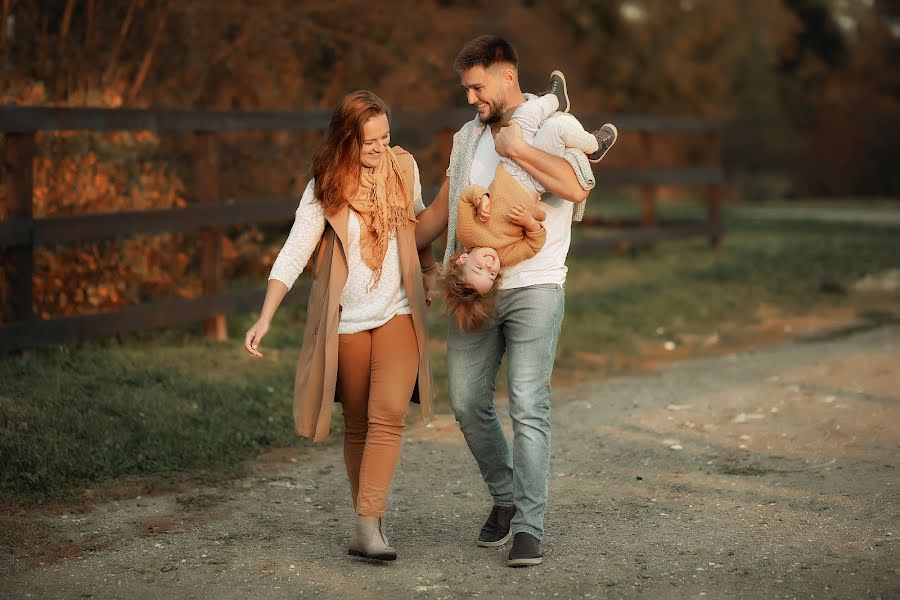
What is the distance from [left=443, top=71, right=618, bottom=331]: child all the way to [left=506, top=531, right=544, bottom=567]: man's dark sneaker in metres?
0.82

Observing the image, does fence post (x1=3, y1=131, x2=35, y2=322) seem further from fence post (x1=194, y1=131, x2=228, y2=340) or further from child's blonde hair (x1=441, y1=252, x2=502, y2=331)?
child's blonde hair (x1=441, y1=252, x2=502, y2=331)

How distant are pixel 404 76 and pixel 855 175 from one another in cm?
1774

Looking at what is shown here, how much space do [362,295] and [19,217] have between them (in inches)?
129

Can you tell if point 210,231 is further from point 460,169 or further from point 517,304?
point 517,304

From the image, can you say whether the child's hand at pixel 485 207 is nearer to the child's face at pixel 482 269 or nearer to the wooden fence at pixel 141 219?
the child's face at pixel 482 269

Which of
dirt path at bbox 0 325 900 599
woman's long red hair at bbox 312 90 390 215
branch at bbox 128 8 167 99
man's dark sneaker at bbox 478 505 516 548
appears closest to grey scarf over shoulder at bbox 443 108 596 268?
woman's long red hair at bbox 312 90 390 215

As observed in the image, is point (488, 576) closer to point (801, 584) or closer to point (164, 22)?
point (801, 584)

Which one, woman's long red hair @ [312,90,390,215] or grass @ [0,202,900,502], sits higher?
woman's long red hair @ [312,90,390,215]


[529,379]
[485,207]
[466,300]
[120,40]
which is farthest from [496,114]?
[120,40]

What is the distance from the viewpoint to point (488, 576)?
4801 millimetres

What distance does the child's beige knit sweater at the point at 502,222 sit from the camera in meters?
4.80

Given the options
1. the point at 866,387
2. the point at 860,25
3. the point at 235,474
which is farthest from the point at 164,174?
the point at 860,25

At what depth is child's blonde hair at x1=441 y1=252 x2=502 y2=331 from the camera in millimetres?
4867

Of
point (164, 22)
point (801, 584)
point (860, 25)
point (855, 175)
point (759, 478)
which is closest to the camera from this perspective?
point (801, 584)
